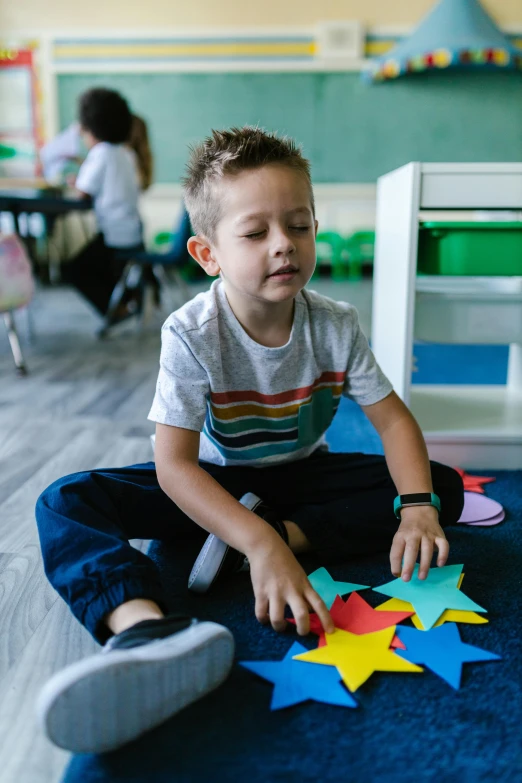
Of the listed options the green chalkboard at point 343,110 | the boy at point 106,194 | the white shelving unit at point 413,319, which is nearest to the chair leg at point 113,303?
the boy at point 106,194

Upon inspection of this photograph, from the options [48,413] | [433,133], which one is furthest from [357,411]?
[433,133]

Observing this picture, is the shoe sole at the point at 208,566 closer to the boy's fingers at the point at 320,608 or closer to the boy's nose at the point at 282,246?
the boy's fingers at the point at 320,608

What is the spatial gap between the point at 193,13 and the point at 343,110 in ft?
4.07

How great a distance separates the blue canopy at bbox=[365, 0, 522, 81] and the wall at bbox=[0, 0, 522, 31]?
0.24 meters

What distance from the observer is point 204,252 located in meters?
0.83

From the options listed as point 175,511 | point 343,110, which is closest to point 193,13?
point 343,110

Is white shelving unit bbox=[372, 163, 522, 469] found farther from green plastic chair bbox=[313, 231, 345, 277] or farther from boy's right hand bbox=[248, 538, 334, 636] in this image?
green plastic chair bbox=[313, 231, 345, 277]

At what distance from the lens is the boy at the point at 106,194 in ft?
8.78

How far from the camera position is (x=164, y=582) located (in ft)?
2.67

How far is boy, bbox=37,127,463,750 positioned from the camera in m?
0.59

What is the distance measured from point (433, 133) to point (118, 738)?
4995 millimetres

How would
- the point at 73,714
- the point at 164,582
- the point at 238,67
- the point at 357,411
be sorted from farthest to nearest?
the point at 238,67, the point at 357,411, the point at 164,582, the point at 73,714

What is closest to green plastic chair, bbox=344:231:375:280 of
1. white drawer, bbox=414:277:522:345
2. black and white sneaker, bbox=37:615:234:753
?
white drawer, bbox=414:277:522:345

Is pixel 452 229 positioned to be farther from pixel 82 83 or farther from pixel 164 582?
pixel 82 83
